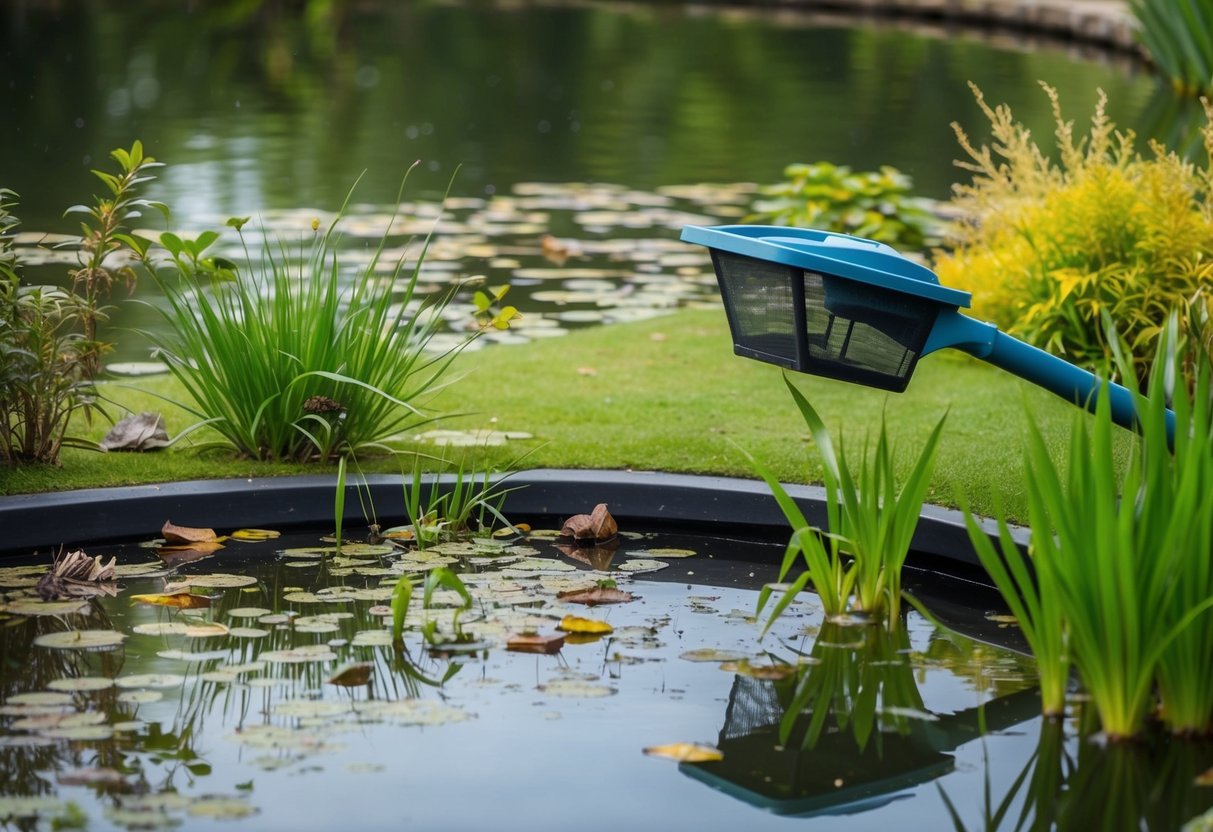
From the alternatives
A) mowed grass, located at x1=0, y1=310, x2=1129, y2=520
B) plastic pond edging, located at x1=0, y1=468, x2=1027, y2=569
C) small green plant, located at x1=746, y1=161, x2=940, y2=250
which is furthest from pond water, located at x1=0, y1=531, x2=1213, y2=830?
small green plant, located at x1=746, y1=161, x2=940, y2=250

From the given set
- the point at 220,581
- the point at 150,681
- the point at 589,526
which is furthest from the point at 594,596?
the point at 150,681

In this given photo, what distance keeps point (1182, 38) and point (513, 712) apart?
621 inches

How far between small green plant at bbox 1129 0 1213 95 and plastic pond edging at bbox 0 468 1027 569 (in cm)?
1293

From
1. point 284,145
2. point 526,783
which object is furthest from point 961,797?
point 284,145

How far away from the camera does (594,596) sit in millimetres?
4016

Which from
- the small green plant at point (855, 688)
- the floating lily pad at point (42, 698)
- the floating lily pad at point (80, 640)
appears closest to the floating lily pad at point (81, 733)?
the floating lily pad at point (42, 698)

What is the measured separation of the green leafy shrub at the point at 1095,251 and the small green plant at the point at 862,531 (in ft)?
7.67

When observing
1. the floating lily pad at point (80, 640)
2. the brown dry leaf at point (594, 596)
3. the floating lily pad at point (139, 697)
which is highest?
the brown dry leaf at point (594, 596)

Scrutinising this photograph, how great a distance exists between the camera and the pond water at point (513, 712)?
297cm

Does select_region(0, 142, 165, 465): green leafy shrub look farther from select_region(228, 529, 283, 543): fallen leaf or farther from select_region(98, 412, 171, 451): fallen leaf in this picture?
select_region(228, 529, 283, 543): fallen leaf

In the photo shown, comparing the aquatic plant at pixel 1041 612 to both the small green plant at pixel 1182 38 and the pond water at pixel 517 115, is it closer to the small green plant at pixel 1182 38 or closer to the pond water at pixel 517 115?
the pond water at pixel 517 115

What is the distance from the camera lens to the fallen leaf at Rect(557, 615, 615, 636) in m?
3.78

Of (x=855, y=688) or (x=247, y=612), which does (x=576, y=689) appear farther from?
(x=247, y=612)

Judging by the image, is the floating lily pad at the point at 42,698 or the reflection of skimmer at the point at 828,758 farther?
the floating lily pad at the point at 42,698
